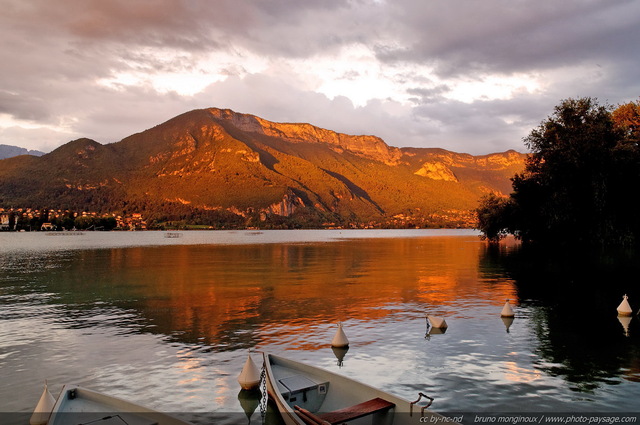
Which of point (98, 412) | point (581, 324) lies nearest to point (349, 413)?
point (98, 412)

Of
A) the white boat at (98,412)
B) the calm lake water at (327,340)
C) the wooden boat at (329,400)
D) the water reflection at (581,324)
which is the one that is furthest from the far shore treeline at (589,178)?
the white boat at (98,412)

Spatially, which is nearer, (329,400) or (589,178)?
(329,400)

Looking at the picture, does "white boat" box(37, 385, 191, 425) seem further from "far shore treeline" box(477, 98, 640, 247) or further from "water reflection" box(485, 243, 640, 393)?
"far shore treeline" box(477, 98, 640, 247)

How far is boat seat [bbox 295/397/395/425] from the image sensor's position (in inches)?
418

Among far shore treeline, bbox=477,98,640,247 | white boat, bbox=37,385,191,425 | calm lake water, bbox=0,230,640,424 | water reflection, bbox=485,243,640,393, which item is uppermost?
far shore treeline, bbox=477,98,640,247

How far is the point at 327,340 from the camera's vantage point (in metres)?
23.0

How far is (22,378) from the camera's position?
17.5m

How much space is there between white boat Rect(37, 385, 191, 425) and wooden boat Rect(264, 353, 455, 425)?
3000 millimetres

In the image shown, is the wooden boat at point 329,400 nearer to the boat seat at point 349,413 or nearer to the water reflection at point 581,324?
the boat seat at point 349,413

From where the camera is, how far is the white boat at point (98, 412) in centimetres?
1085

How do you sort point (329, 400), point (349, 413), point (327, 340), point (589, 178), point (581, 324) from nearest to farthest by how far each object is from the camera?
point (349, 413)
point (329, 400)
point (327, 340)
point (581, 324)
point (589, 178)

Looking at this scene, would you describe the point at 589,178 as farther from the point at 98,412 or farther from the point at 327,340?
the point at 98,412

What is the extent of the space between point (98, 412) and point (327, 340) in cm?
1289

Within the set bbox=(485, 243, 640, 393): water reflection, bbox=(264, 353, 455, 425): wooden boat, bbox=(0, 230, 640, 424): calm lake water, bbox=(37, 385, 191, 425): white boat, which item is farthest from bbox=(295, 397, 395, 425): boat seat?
bbox=(485, 243, 640, 393): water reflection
